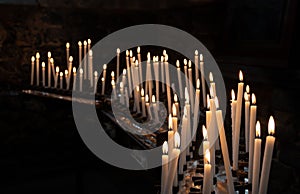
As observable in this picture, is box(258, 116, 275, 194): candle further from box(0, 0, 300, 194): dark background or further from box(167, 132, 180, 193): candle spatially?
box(0, 0, 300, 194): dark background

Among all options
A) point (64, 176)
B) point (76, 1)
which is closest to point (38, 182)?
point (64, 176)

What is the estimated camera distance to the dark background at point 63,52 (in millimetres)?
3162

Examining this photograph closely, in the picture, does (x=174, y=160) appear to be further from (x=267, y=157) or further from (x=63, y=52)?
(x=63, y=52)

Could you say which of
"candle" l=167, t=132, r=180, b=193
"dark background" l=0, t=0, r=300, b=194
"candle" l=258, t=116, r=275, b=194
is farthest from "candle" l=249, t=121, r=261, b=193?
"dark background" l=0, t=0, r=300, b=194

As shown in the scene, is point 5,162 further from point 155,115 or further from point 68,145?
point 155,115

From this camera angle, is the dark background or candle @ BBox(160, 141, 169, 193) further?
the dark background

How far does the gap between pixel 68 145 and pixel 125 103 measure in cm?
216

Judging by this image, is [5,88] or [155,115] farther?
[5,88]

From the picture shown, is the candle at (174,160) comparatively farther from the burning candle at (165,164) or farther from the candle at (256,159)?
the candle at (256,159)

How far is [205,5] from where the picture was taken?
3637 mm

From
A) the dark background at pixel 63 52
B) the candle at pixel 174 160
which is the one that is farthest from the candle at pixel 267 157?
the dark background at pixel 63 52

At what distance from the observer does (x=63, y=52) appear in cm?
452

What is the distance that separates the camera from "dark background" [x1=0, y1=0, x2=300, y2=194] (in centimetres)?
→ 316

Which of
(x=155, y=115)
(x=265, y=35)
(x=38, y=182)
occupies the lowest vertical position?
(x=38, y=182)
